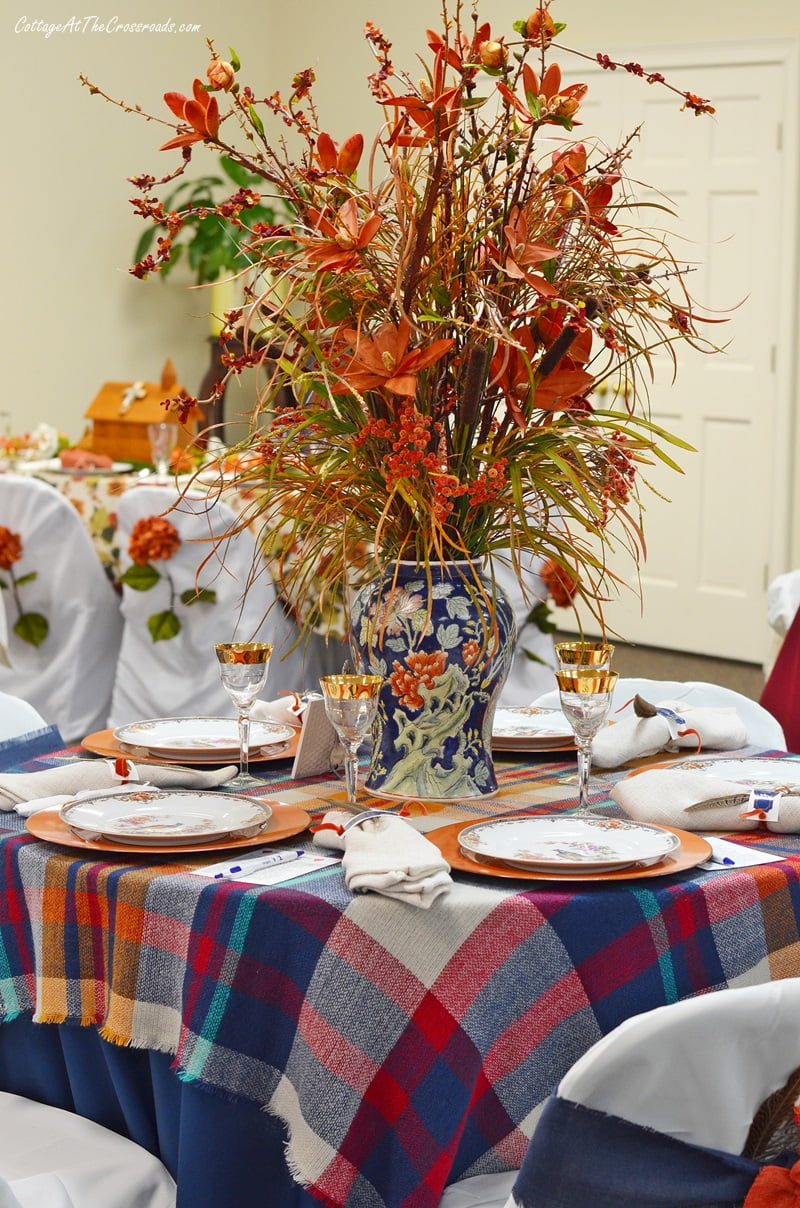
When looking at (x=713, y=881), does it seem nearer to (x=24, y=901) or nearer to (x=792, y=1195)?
(x=792, y=1195)

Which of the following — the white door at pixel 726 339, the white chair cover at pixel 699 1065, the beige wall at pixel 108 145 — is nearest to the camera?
the white chair cover at pixel 699 1065

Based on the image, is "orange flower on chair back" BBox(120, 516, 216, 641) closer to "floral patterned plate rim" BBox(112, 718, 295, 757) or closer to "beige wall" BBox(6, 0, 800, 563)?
"floral patterned plate rim" BBox(112, 718, 295, 757)

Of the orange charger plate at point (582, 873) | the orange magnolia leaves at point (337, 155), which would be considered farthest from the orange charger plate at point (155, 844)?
the orange magnolia leaves at point (337, 155)

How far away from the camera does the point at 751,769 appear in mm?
1650

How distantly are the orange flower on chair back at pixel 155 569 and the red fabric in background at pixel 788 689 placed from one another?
1627 millimetres

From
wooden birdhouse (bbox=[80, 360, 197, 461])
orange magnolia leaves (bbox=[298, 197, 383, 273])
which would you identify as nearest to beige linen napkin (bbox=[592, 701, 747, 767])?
orange magnolia leaves (bbox=[298, 197, 383, 273])

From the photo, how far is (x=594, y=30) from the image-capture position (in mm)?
5934

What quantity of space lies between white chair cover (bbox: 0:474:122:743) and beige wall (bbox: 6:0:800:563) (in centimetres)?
238

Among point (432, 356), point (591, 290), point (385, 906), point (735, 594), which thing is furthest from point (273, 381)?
point (735, 594)

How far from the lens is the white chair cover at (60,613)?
13.3 feet

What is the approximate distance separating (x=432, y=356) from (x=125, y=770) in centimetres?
56

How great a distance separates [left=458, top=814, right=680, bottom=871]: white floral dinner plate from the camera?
1.26 m

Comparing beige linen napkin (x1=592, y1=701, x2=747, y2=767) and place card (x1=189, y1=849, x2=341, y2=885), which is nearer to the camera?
place card (x1=189, y1=849, x2=341, y2=885)

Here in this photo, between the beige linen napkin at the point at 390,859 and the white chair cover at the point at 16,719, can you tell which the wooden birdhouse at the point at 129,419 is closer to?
the white chair cover at the point at 16,719
